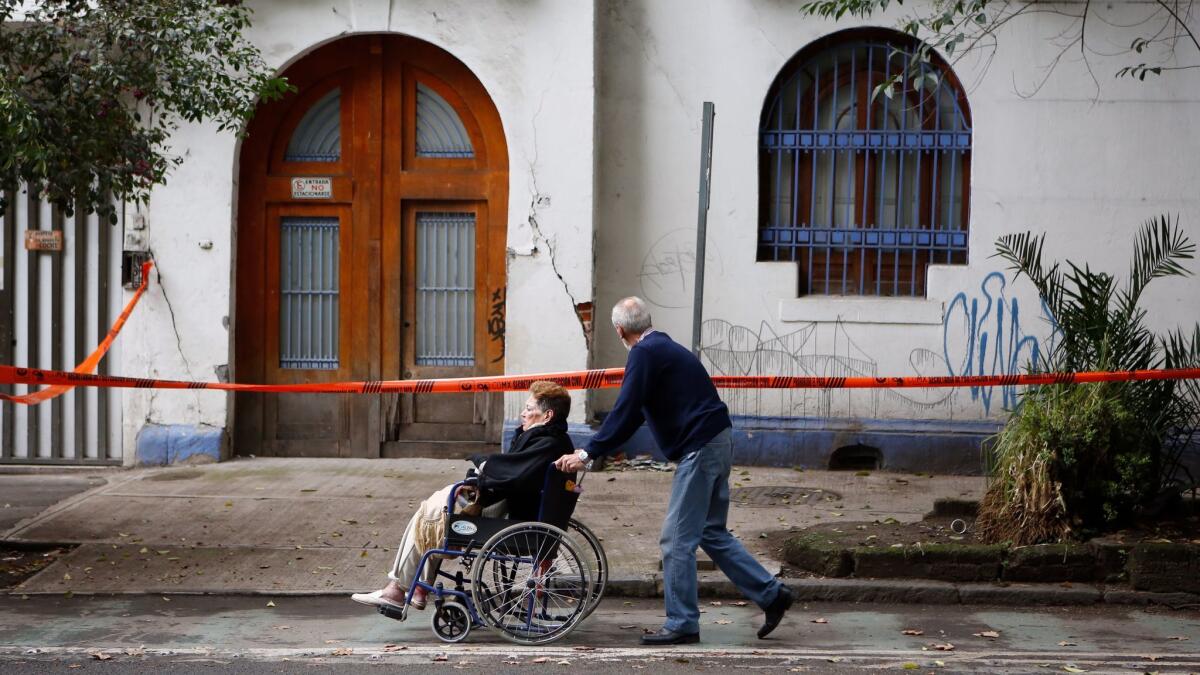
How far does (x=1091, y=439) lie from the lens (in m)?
7.79

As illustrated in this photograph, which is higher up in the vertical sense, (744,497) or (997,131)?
(997,131)

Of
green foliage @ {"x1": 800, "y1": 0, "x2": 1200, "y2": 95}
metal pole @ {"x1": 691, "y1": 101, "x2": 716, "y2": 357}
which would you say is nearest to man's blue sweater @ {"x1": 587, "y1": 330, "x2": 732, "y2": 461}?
metal pole @ {"x1": 691, "y1": 101, "x2": 716, "y2": 357}

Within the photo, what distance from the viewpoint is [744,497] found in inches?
397

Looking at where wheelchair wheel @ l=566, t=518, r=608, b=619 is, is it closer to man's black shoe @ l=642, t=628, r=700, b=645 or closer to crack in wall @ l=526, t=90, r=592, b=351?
man's black shoe @ l=642, t=628, r=700, b=645

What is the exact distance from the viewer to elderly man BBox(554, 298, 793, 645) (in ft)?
20.9

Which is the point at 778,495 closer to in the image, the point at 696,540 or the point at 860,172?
the point at 860,172

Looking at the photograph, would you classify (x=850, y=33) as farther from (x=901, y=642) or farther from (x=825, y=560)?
(x=901, y=642)

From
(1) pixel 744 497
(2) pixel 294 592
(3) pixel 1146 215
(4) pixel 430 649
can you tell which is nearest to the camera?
(4) pixel 430 649

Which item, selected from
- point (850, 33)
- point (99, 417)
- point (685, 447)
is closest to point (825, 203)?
point (850, 33)

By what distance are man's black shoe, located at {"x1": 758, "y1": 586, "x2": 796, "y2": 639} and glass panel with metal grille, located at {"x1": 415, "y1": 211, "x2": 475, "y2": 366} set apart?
563 cm

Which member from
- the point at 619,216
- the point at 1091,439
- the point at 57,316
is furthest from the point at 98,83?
the point at 1091,439

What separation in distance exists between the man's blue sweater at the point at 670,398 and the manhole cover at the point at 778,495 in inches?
139

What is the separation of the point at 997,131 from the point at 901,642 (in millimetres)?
5971

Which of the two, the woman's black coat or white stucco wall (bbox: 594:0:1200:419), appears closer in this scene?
the woman's black coat
